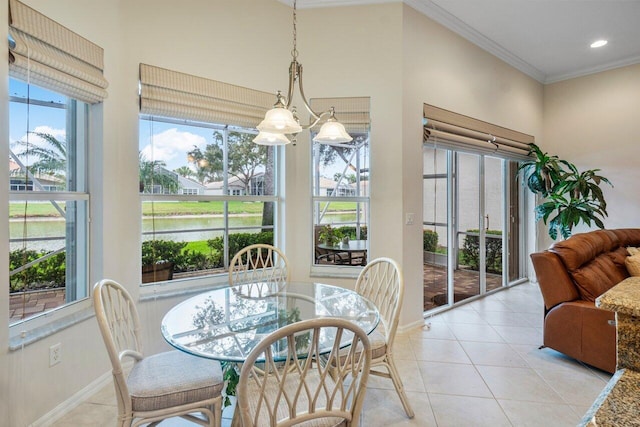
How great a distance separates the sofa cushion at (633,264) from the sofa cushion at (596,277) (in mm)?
106

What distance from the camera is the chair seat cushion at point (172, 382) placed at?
1465 millimetres

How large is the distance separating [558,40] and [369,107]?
9.25 feet

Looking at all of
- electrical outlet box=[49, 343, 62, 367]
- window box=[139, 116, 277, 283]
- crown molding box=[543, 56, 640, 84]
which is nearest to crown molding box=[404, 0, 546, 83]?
crown molding box=[543, 56, 640, 84]

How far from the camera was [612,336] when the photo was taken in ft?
7.79

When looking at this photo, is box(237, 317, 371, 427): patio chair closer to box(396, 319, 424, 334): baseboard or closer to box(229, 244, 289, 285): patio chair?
box(229, 244, 289, 285): patio chair

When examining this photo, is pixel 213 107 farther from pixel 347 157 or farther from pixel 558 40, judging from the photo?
pixel 558 40

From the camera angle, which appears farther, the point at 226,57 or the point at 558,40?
the point at 558,40

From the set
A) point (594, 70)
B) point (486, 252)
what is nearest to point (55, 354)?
point (486, 252)

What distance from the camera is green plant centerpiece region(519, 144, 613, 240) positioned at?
4277 millimetres

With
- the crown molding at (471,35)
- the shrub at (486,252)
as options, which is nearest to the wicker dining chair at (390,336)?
the shrub at (486,252)

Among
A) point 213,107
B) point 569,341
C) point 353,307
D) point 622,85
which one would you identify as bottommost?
point 569,341

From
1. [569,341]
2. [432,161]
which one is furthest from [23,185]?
[569,341]

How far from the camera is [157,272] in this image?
8.92 feet

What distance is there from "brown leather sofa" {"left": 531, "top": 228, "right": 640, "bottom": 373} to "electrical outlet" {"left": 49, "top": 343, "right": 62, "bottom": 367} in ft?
11.3
